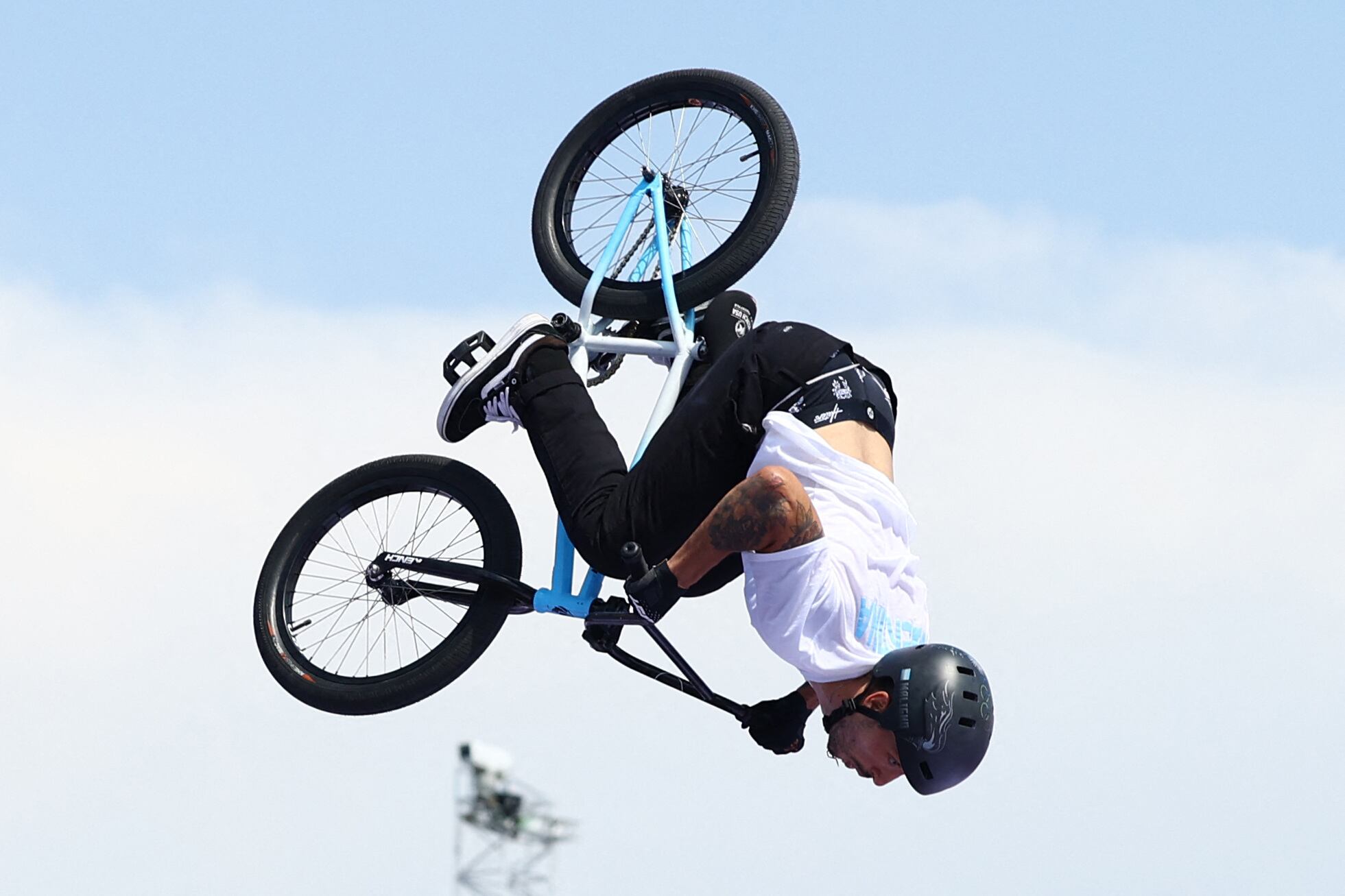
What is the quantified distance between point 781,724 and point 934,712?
40.4 inches

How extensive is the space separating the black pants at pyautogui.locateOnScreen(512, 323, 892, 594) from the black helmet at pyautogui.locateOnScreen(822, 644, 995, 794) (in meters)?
1.04

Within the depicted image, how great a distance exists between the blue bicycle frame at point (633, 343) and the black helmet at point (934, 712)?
1403mm

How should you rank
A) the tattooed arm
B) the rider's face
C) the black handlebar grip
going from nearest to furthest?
the tattooed arm → the black handlebar grip → the rider's face

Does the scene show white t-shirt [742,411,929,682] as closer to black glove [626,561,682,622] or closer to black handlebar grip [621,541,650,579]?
black glove [626,561,682,622]

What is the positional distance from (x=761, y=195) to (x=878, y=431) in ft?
6.48

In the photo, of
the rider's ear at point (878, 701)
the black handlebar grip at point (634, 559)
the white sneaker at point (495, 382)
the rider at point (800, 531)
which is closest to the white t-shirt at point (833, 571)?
the rider at point (800, 531)

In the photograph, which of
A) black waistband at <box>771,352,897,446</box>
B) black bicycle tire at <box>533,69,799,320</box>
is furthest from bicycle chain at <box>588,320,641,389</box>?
black waistband at <box>771,352,897,446</box>

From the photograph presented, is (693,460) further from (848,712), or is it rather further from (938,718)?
(938,718)

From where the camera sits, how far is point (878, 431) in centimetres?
777

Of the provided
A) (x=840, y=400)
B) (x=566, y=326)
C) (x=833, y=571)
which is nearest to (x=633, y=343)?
(x=566, y=326)

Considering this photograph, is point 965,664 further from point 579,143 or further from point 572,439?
point 579,143

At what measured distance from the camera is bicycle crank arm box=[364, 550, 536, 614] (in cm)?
859

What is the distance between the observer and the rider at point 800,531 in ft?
23.5

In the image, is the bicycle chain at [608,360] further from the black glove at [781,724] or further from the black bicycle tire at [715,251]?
the black glove at [781,724]
